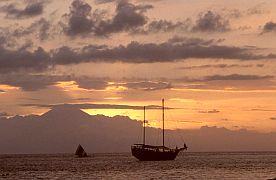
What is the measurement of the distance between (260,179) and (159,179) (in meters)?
16.4

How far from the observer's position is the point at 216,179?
98562mm

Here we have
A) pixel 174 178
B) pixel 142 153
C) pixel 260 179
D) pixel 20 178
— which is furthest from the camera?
pixel 142 153

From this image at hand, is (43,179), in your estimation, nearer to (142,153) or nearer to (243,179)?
(243,179)

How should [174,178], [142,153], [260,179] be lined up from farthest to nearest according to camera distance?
[142,153] < [174,178] < [260,179]

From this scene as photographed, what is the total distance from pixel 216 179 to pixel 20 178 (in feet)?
117

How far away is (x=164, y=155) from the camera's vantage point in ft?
627

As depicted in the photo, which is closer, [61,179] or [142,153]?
[61,179]

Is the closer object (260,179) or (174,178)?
(260,179)

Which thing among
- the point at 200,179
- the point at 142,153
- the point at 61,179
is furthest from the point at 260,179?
the point at 142,153

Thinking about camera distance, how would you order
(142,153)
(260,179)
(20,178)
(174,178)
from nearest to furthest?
(260,179), (174,178), (20,178), (142,153)

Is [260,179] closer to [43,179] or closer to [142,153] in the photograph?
[43,179]

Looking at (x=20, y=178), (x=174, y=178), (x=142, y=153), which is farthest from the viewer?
(x=142, y=153)

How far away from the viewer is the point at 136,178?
103m

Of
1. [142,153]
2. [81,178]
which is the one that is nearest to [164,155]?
[142,153]
